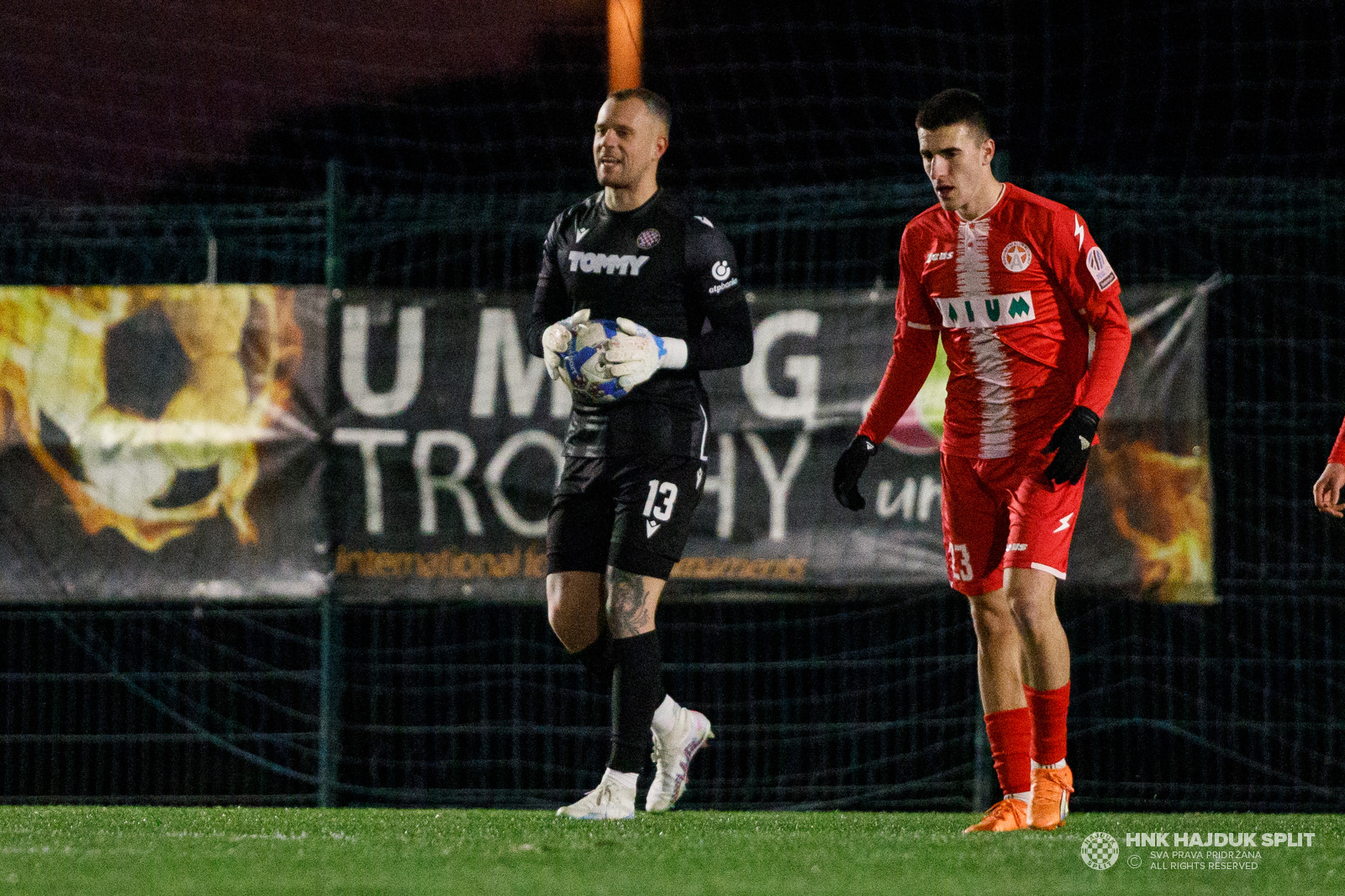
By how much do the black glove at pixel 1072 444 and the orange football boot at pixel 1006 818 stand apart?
86 centimetres

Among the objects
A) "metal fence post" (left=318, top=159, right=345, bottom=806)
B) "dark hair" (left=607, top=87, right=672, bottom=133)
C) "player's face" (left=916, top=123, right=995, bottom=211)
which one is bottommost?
"metal fence post" (left=318, top=159, right=345, bottom=806)

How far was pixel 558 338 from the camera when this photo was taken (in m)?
4.94

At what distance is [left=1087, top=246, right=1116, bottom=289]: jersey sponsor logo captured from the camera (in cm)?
471

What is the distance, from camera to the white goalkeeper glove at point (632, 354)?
4832mm

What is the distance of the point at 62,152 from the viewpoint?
26.7 ft

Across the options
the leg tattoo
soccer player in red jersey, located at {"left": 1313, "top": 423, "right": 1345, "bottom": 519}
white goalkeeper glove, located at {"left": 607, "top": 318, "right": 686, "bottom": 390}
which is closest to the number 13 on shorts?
the leg tattoo

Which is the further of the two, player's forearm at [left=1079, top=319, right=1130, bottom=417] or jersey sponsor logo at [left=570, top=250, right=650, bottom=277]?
jersey sponsor logo at [left=570, top=250, right=650, bottom=277]

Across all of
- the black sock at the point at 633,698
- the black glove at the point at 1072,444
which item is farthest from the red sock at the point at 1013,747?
the black sock at the point at 633,698

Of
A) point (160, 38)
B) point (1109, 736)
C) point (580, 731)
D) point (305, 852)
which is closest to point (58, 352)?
point (160, 38)

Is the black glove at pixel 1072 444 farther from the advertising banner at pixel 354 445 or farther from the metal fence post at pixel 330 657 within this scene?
the metal fence post at pixel 330 657

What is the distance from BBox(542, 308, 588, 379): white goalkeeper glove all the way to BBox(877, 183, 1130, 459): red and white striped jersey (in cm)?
98

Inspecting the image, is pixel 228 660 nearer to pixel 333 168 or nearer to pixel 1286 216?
pixel 333 168

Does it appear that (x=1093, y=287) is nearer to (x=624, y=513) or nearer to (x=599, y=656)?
(x=624, y=513)

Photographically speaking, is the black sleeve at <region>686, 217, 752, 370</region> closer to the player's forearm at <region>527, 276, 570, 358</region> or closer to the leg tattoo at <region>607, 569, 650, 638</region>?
the player's forearm at <region>527, 276, 570, 358</region>
